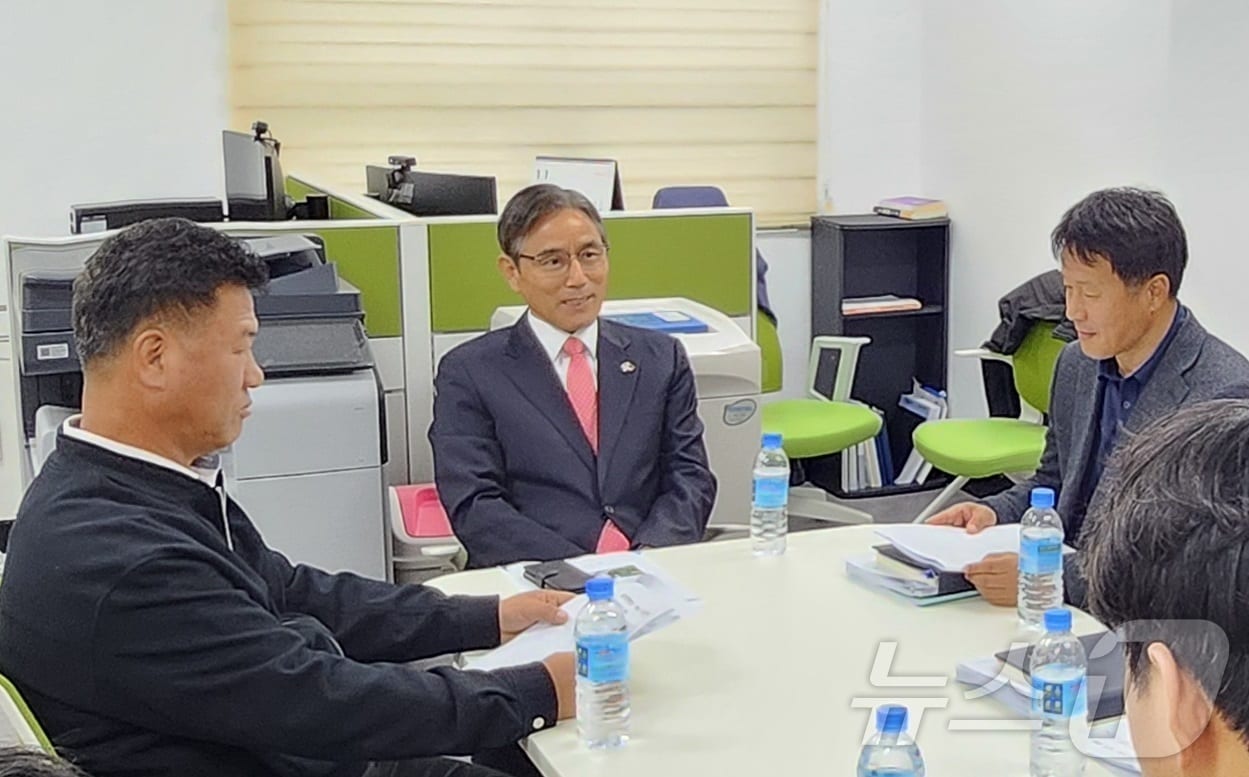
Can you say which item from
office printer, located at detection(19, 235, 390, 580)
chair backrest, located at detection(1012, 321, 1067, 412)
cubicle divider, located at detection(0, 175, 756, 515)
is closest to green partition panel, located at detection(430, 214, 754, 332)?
cubicle divider, located at detection(0, 175, 756, 515)

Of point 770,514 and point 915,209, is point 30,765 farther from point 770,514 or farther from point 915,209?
point 915,209

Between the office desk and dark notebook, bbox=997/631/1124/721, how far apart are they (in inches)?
3.0

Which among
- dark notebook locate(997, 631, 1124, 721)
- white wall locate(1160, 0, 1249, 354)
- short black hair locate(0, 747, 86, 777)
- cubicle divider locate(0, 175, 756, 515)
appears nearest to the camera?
short black hair locate(0, 747, 86, 777)

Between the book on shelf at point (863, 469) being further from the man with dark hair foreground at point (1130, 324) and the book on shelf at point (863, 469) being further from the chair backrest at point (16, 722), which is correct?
the chair backrest at point (16, 722)

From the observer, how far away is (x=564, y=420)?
262 centimetres

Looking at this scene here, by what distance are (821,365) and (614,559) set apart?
3061mm

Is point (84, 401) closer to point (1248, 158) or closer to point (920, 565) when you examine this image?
point (920, 565)

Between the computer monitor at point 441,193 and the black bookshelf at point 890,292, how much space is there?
1.93 meters

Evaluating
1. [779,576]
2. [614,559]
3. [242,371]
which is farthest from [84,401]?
[779,576]

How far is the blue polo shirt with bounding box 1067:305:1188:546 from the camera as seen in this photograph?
7.25 ft

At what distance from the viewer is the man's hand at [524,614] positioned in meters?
1.86

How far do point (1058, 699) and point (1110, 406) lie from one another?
0.98 m

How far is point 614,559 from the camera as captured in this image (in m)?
2.14

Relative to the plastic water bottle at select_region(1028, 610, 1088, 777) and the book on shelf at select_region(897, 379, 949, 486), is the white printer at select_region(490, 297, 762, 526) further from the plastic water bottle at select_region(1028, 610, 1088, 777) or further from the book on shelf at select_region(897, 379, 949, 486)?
the book on shelf at select_region(897, 379, 949, 486)
